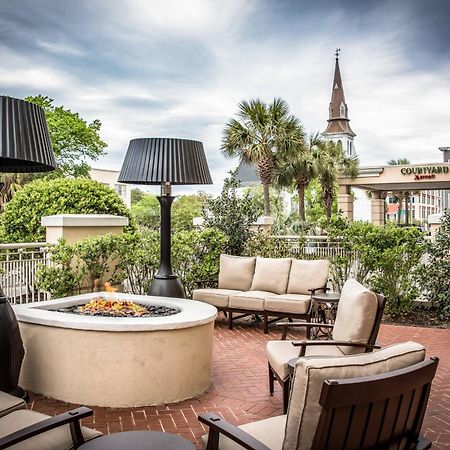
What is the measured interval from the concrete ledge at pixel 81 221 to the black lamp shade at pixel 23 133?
4.17 meters

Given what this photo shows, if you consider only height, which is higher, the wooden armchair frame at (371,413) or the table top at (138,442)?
the wooden armchair frame at (371,413)

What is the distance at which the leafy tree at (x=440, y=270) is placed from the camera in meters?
7.95

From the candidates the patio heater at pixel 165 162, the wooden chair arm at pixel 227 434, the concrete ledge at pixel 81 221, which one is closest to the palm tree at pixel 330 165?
the concrete ledge at pixel 81 221

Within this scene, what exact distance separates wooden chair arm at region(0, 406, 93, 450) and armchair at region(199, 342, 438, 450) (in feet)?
2.38

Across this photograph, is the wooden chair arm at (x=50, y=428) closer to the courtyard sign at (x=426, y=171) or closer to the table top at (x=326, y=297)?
the table top at (x=326, y=297)

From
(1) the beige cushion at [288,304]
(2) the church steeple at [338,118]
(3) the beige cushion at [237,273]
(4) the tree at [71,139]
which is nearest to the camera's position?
(1) the beige cushion at [288,304]

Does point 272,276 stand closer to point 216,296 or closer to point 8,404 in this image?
point 216,296

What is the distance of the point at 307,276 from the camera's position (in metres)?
7.37

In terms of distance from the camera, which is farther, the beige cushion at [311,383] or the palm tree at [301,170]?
the palm tree at [301,170]

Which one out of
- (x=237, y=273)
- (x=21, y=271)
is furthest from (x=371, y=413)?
(x=21, y=271)

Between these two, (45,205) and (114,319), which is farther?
(45,205)

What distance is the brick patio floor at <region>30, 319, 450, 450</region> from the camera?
3.93 metres

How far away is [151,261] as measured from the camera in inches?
323

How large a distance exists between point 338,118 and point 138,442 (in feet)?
179
